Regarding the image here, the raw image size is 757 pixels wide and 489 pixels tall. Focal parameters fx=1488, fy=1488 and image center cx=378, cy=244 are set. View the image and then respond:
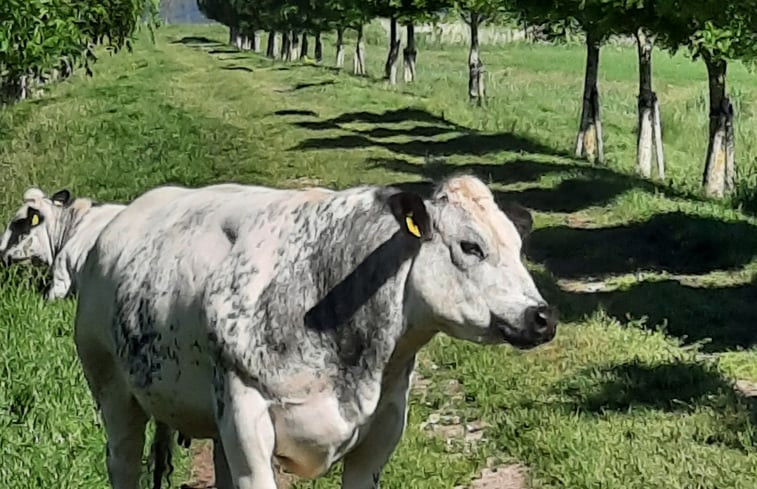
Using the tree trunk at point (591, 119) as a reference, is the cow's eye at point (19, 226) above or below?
above

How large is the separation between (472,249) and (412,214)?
243 millimetres

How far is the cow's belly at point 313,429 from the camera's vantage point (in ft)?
17.1

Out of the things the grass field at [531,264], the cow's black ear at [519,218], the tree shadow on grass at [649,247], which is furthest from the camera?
the tree shadow on grass at [649,247]

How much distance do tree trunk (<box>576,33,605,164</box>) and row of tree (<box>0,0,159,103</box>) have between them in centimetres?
1220

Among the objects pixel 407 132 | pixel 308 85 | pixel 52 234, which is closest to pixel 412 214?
pixel 52 234

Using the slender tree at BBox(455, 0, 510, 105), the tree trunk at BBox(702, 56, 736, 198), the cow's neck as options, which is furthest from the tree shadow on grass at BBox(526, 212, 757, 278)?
the slender tree at BBox(455, 0, 510, 105)

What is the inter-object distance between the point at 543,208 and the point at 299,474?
1435cm

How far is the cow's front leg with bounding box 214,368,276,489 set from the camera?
5.23 meters

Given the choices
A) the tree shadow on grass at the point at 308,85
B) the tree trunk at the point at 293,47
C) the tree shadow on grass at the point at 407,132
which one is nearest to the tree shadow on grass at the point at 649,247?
the tree shadow on grass at the point at 407,132

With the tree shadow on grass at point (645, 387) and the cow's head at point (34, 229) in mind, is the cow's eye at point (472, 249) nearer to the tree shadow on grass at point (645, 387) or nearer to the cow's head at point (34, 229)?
the tree shadow on grass at point (645, 387)

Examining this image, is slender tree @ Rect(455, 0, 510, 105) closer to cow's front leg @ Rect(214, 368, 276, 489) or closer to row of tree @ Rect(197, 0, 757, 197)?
row of tree @ Rect(197, 0, 757, 197)

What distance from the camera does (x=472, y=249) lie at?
5.16 metres

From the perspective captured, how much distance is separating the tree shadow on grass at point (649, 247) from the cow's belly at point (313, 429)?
10003 millimetres

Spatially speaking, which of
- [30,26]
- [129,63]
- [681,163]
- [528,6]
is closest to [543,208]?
[528,6]
